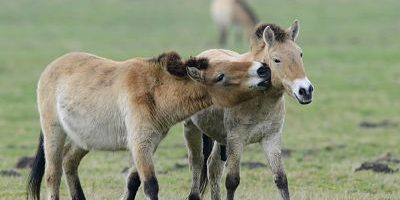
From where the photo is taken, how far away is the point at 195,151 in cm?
1077

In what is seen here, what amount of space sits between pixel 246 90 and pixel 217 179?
2241 millimetres

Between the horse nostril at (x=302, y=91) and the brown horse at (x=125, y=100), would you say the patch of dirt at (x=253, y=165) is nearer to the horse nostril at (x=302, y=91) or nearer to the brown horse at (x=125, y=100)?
the brown horse at (x=125, y=100)

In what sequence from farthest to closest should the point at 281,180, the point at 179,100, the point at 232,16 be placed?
the point at 232,16, the point at 281,180, the point at 179,100

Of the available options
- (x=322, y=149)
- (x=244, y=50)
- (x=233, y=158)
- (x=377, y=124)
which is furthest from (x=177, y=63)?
(x=244, y=50)

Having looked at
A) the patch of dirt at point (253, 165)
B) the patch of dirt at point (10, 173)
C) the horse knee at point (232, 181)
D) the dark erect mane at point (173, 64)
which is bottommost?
the patch of dirt at point (10, 173)

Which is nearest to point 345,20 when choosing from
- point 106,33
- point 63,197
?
point 106,33

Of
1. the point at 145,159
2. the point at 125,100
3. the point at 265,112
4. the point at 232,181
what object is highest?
the point at 125,100

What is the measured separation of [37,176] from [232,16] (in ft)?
88.1

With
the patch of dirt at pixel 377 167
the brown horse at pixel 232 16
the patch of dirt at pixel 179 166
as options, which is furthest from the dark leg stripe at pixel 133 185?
the brown horse at pixel 232 16

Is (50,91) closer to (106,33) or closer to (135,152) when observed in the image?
(135,152)

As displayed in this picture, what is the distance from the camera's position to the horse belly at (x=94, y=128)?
9.45 meters

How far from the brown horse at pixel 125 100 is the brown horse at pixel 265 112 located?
36 centimetres

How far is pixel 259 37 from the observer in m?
9.70

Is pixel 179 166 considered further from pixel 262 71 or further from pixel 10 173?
pixel 262 71
